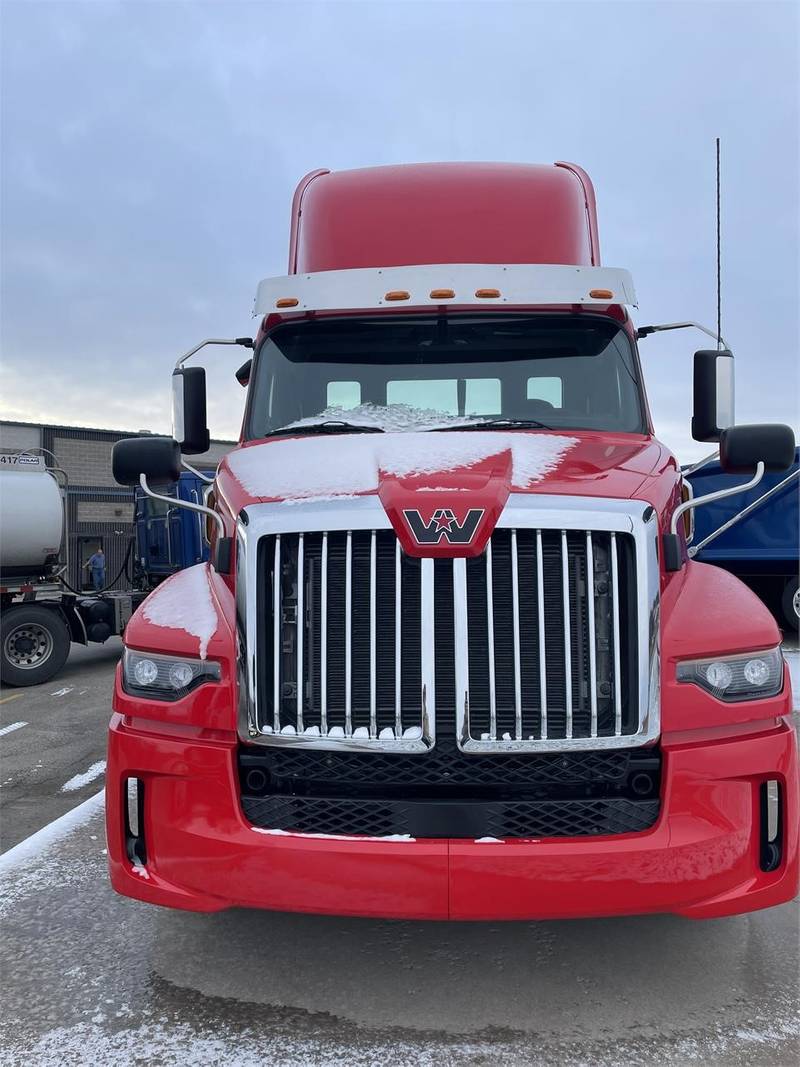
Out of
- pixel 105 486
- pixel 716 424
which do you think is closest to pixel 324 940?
pixel 716 424

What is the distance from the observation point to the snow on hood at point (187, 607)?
2.94 m

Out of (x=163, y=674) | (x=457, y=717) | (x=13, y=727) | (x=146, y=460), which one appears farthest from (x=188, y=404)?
(x=13, y=727)

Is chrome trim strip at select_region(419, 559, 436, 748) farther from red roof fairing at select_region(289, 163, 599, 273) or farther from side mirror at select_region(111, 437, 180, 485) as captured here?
red roof fairing at select_region(289, 163, 599, 273)

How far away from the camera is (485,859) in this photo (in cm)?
262

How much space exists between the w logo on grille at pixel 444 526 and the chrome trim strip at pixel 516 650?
137mm

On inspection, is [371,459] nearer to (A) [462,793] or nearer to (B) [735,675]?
(A) [462,793]

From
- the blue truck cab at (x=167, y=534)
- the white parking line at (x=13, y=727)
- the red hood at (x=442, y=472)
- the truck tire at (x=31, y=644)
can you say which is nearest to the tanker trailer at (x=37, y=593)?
the truck tire at (x=31, y=644)

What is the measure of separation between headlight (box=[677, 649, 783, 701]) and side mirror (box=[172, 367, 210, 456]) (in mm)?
2863

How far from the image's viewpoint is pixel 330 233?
5.14 metres

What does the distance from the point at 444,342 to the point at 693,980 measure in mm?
2921

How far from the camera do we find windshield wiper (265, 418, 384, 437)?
12.5 ft

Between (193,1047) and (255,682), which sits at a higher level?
(255,682)

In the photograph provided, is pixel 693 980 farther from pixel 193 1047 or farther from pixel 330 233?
pixel 330 233

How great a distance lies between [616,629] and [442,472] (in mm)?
777
